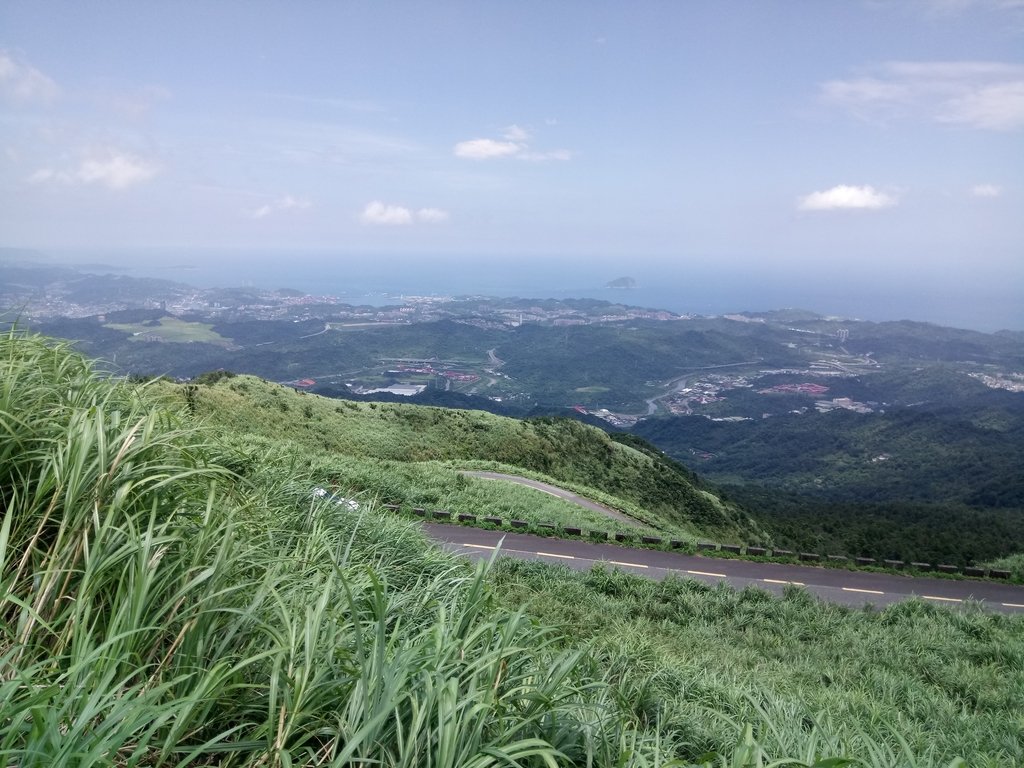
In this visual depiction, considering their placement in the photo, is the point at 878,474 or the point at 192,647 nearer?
the point at 192,647

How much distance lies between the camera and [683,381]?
17612 cm

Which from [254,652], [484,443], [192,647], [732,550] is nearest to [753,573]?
[732,550]

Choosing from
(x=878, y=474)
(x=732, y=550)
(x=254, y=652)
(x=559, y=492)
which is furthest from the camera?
(x=878, y=474)

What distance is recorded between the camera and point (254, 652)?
301cm

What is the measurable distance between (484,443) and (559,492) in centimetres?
1029

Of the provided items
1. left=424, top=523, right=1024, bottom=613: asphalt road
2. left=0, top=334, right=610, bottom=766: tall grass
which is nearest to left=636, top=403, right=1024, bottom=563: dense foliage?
left=424, top=523, right=1024, bottom=613: asphalt road

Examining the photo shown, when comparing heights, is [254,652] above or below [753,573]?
above

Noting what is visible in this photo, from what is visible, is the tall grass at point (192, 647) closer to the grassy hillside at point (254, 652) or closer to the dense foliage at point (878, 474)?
the grassy hillside at point (254, 652)

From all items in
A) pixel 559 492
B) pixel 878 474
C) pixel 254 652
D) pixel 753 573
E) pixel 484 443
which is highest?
pixel 254 652

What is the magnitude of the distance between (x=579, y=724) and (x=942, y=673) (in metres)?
7.13

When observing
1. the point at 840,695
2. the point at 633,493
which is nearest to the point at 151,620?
the point at 840,695

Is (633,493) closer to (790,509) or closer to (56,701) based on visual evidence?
(790,509)

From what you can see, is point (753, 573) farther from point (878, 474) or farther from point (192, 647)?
point (878, 474)

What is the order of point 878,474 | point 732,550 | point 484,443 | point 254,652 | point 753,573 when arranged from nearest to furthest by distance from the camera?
point 254,652 < point 753,573 < point 732,550 < point 484,443 < point 878,474
